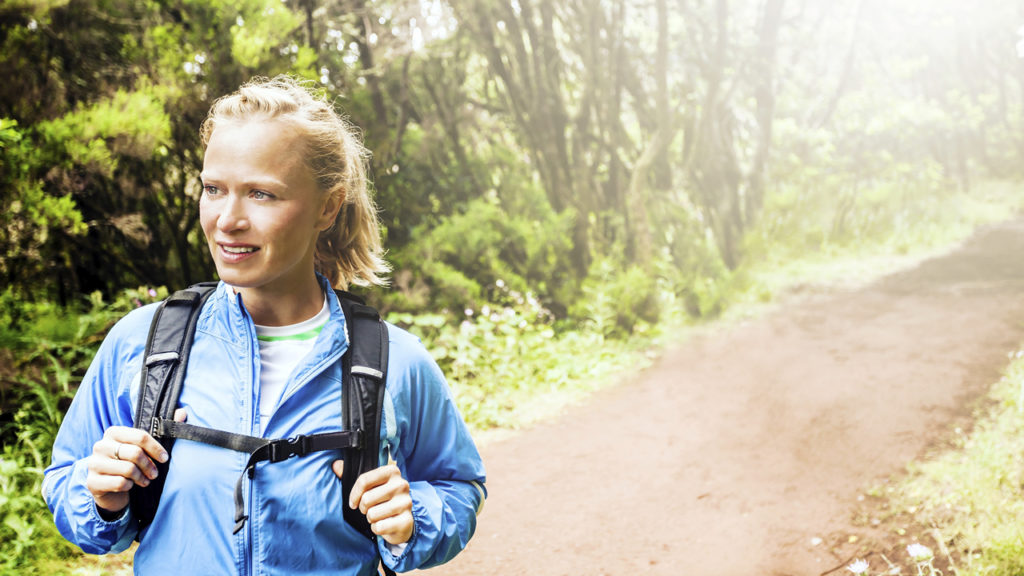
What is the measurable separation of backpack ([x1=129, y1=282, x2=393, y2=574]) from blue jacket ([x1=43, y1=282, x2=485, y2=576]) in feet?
0.07

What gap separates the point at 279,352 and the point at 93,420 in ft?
1.19

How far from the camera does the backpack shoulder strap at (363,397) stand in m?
1.50

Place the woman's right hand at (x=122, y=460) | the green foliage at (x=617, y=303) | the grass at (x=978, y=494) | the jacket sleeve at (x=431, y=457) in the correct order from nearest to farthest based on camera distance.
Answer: the woman's right hand at (x=122, y=460) < the jacket sleeve at (x=431, y=457) < the grass at (x=978, y=494) < the green foliage at (x=617, y=303)

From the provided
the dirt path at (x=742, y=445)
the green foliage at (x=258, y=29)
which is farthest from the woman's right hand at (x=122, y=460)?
the green foliage at (x=258, y=29)

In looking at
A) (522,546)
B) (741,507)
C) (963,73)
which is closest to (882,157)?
(963,73)

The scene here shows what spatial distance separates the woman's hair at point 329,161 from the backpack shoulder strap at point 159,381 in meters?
0.40

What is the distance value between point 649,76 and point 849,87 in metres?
6.03

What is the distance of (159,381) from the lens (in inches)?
57.9

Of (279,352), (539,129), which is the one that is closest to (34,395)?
(279,352)

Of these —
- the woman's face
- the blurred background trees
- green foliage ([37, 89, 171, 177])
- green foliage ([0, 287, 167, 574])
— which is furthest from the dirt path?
green foliage ([37, 89, 171, 177])

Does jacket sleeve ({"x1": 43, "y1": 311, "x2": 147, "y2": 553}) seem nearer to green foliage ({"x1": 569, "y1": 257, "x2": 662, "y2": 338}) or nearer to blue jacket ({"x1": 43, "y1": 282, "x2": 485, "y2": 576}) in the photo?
blue jacket ({"x1": 43, "y1": 282, "x2": 485, "y2": 576})

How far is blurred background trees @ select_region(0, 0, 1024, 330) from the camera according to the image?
200 inches

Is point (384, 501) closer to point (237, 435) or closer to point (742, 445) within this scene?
point (237, 435)

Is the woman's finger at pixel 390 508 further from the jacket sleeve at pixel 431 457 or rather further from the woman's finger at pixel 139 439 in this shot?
the woman's finger at pixel 139 439
